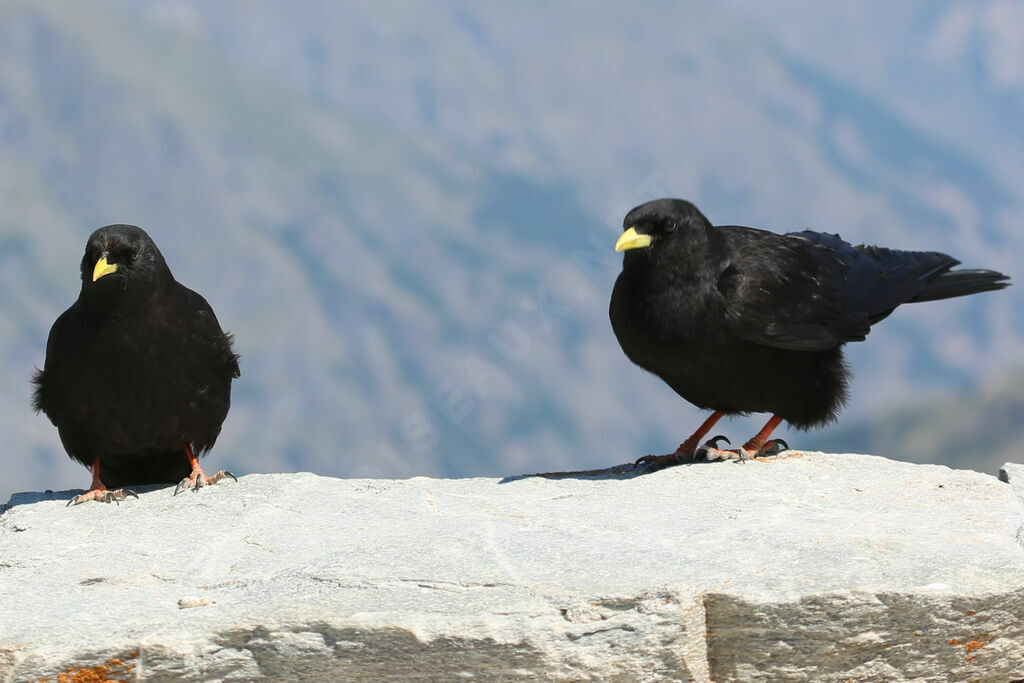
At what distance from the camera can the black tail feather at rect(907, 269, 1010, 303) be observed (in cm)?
919

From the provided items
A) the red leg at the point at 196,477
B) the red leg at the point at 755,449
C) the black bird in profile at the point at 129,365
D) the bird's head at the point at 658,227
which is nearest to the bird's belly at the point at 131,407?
the black bird in profile at the point at 129,365

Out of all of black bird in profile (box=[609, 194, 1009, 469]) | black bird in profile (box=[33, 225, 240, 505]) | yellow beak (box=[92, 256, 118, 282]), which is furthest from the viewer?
black bird in profile (box=[609, 194, 1009, 469])

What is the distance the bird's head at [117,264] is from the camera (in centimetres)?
745

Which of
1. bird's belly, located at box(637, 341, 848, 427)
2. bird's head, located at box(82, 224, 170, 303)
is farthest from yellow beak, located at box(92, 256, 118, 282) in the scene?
bird's belly, located at box(637, 341, 848, 427)

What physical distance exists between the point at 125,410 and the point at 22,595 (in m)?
1.90

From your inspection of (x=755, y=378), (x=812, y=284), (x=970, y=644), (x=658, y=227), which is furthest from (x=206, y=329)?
(x=970, y=644)

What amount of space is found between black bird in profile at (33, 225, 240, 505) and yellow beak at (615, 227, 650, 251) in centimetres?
283

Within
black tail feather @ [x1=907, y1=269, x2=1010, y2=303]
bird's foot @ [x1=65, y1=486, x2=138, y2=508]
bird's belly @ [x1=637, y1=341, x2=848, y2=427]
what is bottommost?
bird's foot @ [x1=65, y1=486, x2=138, y2=508]

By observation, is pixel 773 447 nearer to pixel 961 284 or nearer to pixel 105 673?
pixel 961 284

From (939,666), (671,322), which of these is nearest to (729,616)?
(939,666)

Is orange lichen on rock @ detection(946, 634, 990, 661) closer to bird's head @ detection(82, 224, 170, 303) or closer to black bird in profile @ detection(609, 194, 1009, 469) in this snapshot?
black bird in profile @ detection(609, 194, 1009, 469)

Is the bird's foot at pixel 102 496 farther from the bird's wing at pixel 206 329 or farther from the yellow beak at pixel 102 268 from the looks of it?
the yellow beak at pixel 102 268

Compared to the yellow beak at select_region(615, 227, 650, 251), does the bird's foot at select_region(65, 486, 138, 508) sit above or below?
below

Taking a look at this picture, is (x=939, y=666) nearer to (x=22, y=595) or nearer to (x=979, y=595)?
(x=979, y=595)
